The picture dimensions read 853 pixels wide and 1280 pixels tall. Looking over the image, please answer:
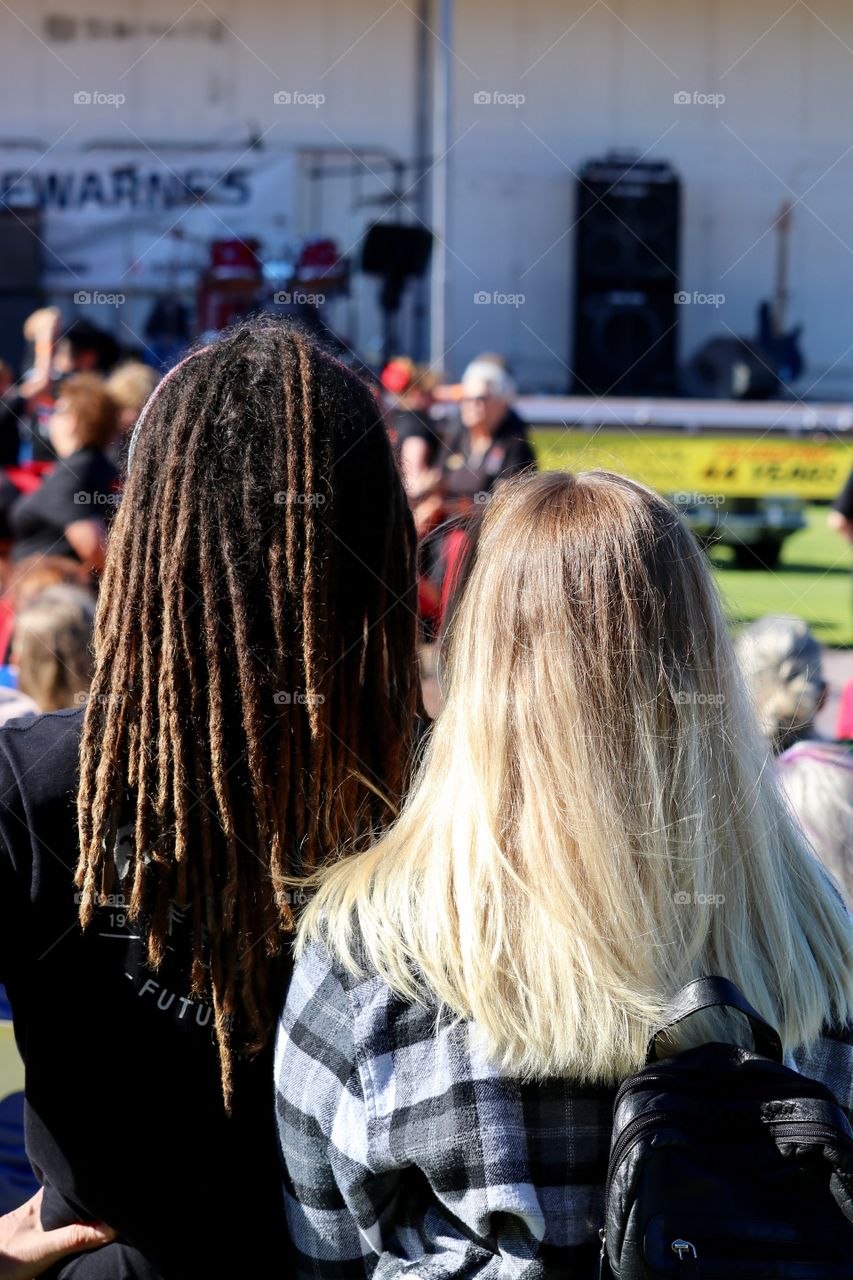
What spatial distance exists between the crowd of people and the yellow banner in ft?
25.9

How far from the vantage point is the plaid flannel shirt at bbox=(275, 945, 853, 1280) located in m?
1.11

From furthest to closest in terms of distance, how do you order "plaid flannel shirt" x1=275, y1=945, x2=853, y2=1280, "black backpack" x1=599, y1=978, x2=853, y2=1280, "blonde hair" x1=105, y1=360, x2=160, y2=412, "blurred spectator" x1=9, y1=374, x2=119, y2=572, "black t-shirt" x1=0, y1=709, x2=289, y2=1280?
"blonde hair" x1=105, y1=360, x2=160, y2=412 < "blurred spectator" x1=9, y1=374, x2=119, y2=572 < "black t-shirt" x1=0, y1=709, x2=289, y2=1280 < "plaid flannel shirt" x1=275, y1=945, x2=853, y2=1280 < "black backpack" x1=599, y1=978, x2=853, y2=1280

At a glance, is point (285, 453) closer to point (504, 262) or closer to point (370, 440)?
point (370, 440)

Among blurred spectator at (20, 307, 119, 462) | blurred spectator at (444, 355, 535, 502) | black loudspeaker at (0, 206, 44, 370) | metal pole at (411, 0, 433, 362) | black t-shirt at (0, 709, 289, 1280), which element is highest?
metal pole at (411, 0, 433, 362)

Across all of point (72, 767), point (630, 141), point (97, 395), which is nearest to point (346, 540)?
point (72, 767)

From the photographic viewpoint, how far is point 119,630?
1.30 meters

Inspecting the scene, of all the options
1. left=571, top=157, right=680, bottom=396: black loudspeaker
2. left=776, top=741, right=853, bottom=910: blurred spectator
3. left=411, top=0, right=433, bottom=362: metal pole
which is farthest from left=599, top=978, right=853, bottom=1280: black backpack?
left=411, top=0, right=433, bottom=362: metal pole

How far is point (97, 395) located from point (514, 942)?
3727 mm

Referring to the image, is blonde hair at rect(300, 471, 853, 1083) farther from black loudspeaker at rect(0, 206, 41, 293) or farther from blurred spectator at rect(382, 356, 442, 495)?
black loudspeaker at rect(0, 206, 41, 293)

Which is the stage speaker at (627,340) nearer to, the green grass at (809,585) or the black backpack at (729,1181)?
the green grass at (809,585)

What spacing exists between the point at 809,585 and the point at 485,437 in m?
3.96

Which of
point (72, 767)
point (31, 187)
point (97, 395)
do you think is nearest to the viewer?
point (72, 767)

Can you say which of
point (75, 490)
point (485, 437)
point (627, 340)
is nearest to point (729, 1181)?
point (75, 490)

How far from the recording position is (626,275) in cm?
1388
